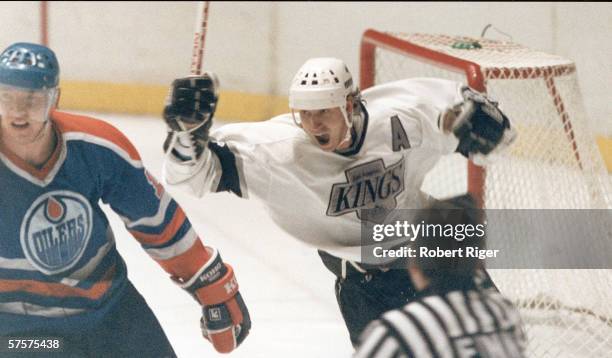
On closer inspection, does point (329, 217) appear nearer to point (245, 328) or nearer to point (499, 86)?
point (245, 328)

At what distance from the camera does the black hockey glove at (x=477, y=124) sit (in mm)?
1908

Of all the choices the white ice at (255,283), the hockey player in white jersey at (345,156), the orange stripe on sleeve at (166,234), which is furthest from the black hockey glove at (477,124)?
the orange stripe on sleeve at (166,234)

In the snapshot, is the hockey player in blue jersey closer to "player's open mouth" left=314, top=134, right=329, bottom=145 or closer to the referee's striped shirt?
"player's open mouth" left=314, top=134, right=329, bottom=145

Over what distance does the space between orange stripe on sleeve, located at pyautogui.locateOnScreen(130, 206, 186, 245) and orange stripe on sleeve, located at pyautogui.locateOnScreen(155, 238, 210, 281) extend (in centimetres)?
4

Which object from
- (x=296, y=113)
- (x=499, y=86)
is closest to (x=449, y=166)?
(x=499, y=86)

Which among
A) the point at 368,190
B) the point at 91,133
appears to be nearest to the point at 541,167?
the point at 368,190

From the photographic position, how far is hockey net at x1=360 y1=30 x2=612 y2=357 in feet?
7.25

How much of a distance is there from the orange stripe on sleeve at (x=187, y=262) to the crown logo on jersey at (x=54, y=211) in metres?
0.21

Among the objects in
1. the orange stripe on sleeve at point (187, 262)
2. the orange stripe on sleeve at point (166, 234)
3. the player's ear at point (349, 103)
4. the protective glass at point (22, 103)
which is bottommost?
the orange stripe on sleeve at point (187, 262)

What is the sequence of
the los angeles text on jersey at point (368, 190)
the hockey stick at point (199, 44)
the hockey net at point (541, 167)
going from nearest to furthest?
1. the hockey stick at point (199, 44)
2. the los angeles text on jersey at point (368, 190)
3. the hockey net at point (541, 167)

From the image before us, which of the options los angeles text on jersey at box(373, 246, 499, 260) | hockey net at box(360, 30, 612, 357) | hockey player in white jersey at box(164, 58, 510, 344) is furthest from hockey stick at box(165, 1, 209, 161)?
hockey net at box(360, 30, 612, 357)

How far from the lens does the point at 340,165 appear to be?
6.13ft

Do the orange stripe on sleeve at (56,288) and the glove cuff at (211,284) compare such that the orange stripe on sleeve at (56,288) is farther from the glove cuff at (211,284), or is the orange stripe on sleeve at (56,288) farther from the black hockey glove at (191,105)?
the black hockey glove at (191,105)

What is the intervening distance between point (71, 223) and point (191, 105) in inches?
10.3
